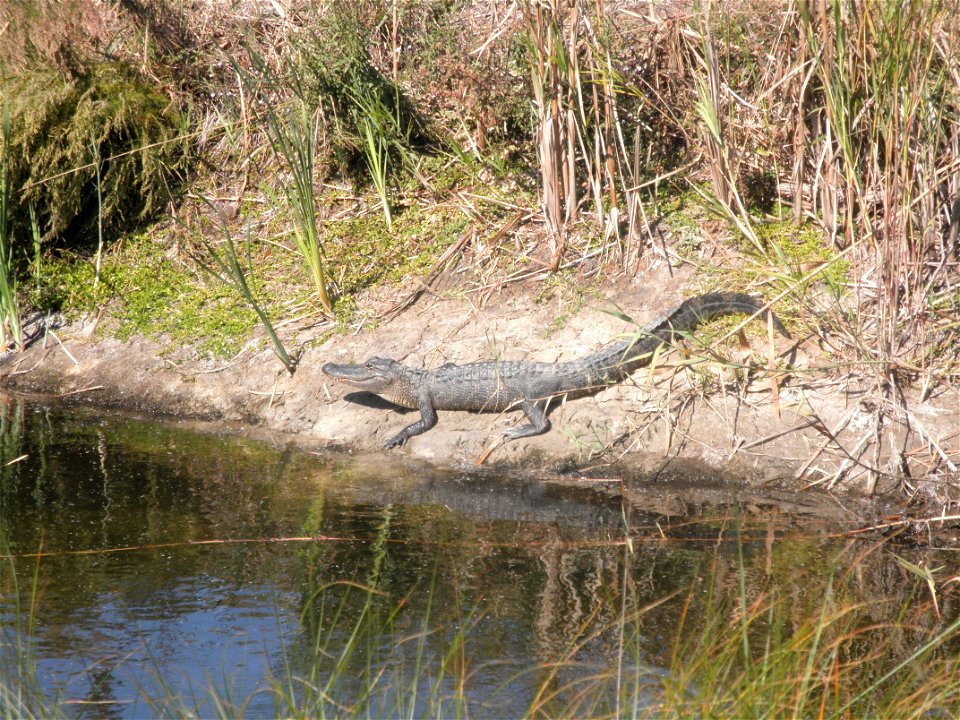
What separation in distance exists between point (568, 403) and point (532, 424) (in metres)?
0.27

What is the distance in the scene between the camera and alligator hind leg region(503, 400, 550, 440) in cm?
533

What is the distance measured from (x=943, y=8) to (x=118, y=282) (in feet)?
18.7

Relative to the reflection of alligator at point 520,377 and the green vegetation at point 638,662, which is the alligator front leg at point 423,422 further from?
the green vegetation at point 638,662

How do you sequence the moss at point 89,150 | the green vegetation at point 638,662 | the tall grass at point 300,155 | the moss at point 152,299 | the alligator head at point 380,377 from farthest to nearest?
the moss at point 89,150 → the moss at point 152,299 → the tall grass at point 300,155 → the alligator head at point 380,377 → the green vegetation at point 638,662

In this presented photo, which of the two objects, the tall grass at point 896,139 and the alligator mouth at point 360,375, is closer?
the tall grass at point 896,139

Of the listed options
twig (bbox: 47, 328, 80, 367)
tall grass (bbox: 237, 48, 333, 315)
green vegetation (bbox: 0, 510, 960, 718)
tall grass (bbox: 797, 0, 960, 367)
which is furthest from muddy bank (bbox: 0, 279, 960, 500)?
green vegetation (bbox: 0, 510, 960, 718)

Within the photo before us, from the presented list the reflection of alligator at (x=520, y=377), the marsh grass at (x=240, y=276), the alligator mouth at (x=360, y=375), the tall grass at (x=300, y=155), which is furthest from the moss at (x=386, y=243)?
the reflection of alligator at (x=520, y=377)

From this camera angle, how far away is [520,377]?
5500 mm

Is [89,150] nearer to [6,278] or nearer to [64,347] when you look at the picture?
[6,278]

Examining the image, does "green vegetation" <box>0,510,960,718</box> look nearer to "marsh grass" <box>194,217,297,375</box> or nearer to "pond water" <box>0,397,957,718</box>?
"pond water" <box>0,397,957,718</box>

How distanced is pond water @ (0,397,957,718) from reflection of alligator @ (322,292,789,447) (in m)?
0.50

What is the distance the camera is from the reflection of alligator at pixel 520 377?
17.6ft

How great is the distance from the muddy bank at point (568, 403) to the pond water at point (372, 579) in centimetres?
25

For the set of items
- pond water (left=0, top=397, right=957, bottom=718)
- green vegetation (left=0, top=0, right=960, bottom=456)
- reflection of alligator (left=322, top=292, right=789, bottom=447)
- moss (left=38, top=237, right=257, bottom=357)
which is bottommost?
pond water (left=0, top=397, right=957, bottom=718)
